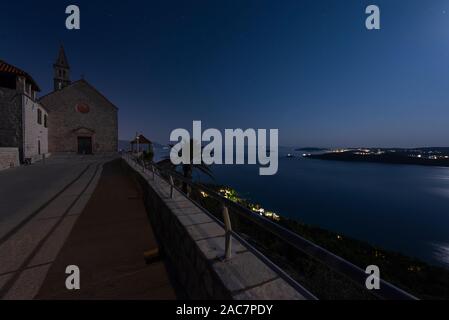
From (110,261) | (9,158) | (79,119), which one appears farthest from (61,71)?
(110,261)

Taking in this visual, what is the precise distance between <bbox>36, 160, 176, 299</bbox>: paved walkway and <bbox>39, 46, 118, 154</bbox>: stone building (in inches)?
1173

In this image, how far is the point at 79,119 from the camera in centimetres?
3102

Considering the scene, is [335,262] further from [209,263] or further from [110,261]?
[110,261]

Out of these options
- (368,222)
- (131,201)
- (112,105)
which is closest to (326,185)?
(368,222)

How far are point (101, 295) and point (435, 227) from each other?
194 feet

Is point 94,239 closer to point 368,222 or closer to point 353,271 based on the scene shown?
point 353,271

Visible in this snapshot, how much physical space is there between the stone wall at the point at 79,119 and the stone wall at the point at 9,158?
1383 cm

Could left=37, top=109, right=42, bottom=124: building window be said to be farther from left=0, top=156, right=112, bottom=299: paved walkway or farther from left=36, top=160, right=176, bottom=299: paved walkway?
left=36, top=160, right=176, bottom=299: paved walkway

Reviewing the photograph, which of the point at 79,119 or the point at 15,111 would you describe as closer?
the point at 15,111

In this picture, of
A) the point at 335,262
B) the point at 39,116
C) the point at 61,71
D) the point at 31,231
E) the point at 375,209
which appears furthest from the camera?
the point at 375,209

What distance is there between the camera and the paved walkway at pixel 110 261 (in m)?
3.01

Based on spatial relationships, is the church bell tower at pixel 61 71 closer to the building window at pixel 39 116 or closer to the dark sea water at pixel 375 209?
the building window at pixel 39 116

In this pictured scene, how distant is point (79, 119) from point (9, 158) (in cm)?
1635

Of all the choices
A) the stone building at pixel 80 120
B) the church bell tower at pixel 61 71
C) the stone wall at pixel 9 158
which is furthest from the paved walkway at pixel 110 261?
the church bell tower at pixel 61 71
